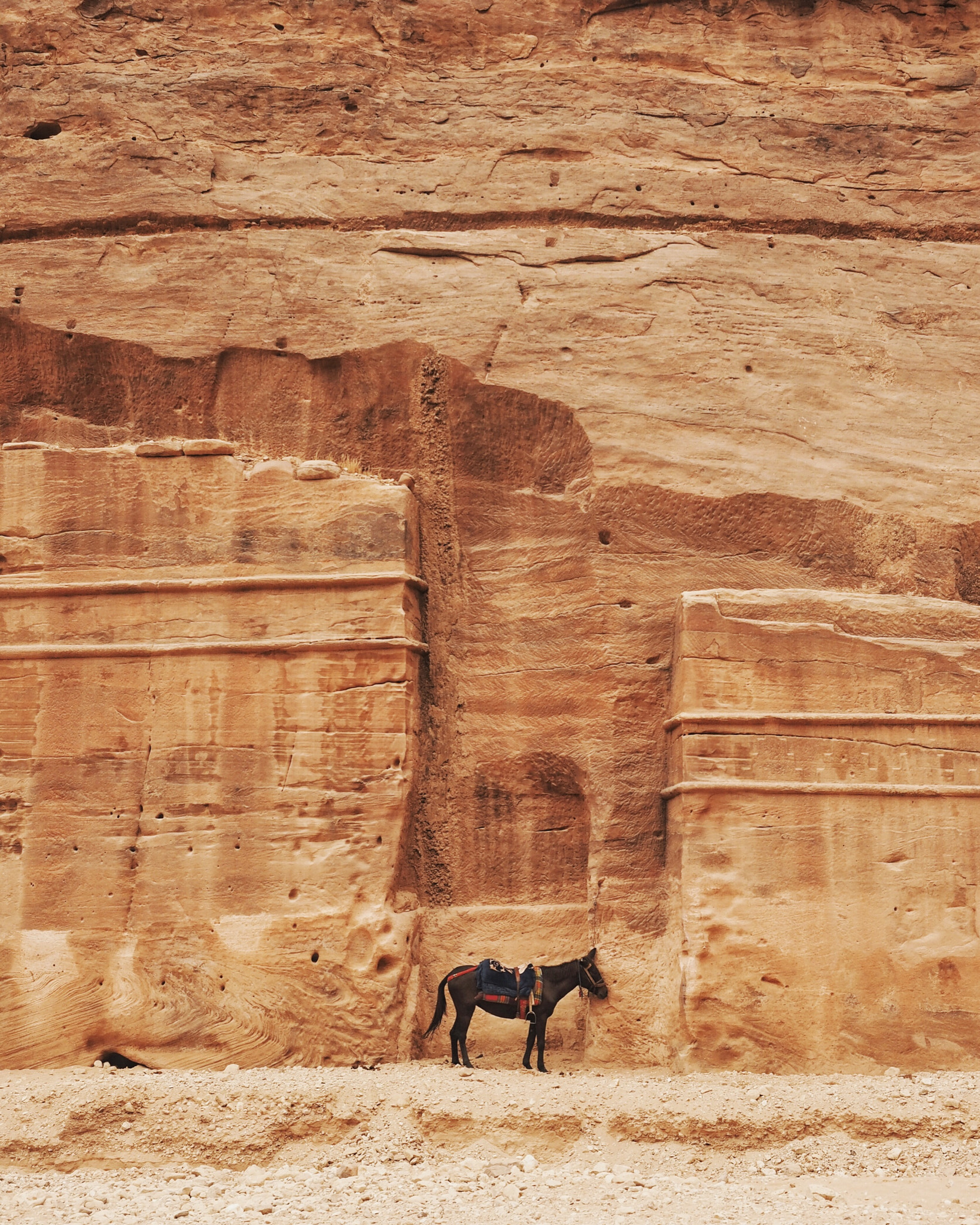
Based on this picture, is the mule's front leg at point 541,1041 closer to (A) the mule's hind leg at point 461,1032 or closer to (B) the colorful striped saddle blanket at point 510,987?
(B) the colorful striped saddle blanket at point 510,987

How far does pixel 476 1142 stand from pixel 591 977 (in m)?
1.23

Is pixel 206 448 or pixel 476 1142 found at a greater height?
pixel 206 448

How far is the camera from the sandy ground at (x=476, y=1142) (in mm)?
5367

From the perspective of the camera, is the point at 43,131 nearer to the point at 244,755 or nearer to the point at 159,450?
the point at 159,450

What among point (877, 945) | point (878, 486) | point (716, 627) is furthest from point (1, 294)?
point (877, 945)

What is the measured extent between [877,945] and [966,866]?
0.66 meters

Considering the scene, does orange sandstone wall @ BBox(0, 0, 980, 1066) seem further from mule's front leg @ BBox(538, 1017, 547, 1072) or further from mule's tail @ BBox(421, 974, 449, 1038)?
mule's front leg @ BBox(538, 1017, 547, 1072)

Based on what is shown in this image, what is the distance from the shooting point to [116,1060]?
22.6 ft

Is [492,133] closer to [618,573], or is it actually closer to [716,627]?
[618,573]

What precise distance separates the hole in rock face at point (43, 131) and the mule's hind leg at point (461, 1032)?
21.9ft

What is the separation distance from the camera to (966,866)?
6.97m

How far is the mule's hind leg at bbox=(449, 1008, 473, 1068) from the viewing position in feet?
22.0

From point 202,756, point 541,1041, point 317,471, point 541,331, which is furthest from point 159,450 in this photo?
point 541,1041

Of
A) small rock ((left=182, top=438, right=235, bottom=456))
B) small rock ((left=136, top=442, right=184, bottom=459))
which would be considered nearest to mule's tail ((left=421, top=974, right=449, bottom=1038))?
small rock ((left=182, top=438, right=235, bottom=456))
